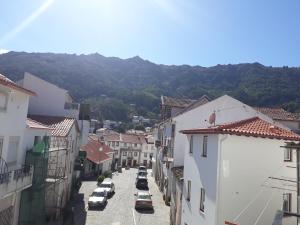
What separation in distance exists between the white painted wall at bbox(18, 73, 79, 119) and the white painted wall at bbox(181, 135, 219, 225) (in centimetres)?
1973

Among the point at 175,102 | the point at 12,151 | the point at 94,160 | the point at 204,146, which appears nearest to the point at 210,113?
the point at 175,102

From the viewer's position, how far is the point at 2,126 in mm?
19781

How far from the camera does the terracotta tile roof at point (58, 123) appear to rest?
3500 cm

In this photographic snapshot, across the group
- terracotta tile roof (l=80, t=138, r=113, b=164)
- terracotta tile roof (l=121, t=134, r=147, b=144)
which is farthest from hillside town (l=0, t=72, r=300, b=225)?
terracotta tile roof (l=121, t=134, r=147, b=144)

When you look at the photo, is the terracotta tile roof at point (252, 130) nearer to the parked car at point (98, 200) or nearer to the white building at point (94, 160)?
the parked car at point (98, 200)

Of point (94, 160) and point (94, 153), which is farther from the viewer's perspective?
point (94, 153)

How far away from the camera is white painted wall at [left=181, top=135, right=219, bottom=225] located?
1898 cm

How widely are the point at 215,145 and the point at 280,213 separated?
7.71 m

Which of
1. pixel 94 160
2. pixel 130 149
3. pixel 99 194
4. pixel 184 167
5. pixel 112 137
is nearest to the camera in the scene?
pixel 184 167

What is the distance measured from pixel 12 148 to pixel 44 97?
18.6m

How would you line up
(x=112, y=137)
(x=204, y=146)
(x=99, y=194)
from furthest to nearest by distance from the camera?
1. (x=112, y=137)
2. (x=99, y=194)
3. (x=204, y=146)

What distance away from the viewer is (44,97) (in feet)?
132

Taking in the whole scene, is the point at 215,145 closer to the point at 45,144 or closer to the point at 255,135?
the point at 255,135

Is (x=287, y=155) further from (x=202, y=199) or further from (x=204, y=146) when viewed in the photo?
(x=202, y=199)
